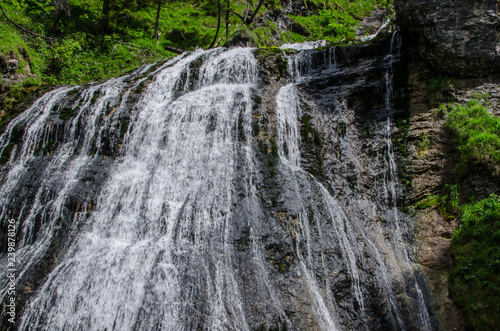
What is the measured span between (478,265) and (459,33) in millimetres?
5898

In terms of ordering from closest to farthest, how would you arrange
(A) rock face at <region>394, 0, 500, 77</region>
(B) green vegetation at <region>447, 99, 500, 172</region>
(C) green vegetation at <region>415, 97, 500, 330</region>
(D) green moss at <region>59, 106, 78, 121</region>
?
(C) green vegetation at <region>415, 97, 500, 330</region>, (B) green vegetation at <region>447, 99, 500, 172</region>, (A) rock face at <region>394, 0, 500, 77</region>, (D) green moss at <region>59, 106, 78, 121</region>

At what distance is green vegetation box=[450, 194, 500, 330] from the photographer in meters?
5.02

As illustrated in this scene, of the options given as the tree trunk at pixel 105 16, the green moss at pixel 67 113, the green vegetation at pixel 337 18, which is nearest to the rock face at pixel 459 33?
the green vegetation at pixel 337 18

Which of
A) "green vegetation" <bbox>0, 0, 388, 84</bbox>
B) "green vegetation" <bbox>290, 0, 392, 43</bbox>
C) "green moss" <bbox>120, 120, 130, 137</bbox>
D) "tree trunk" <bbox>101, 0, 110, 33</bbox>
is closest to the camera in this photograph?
"green moss" <bbox>120, 120, 130, 137</bbox>

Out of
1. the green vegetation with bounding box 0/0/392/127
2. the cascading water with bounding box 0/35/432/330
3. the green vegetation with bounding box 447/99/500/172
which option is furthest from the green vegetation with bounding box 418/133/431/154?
the green vegetation with bounding box 0/0/392/127

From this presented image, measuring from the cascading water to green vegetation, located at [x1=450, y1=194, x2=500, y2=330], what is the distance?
80 cm

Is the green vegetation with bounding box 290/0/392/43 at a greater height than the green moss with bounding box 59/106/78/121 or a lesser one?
greater

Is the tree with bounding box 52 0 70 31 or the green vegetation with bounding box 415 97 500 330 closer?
the green vegetation with bounding box 415 97 500 330

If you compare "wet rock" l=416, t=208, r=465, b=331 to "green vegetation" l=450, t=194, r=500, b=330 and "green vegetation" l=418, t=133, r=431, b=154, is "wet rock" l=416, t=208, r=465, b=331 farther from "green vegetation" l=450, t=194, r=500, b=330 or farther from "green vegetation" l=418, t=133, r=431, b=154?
"green vegetation" l=418, t=133, r=431, b=154

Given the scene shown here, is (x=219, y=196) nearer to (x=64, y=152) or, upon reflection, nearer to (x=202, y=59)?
(x=64, y=152)

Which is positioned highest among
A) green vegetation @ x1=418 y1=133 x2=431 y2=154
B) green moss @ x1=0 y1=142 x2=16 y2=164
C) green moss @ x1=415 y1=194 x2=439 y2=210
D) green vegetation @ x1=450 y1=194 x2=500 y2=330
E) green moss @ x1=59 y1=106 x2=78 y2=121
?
green moss @ x1=59 y1=106 x2=78 y2=121

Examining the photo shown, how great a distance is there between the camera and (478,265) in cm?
553

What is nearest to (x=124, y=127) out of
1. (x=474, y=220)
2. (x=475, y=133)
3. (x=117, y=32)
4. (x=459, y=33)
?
(x=474, y=220)

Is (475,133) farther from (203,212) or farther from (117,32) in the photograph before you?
(117,32)
